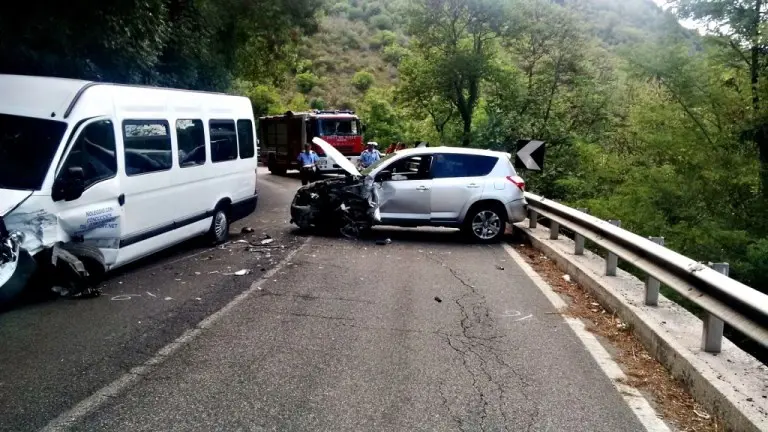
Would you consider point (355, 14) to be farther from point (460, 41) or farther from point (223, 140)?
point (223, 140)

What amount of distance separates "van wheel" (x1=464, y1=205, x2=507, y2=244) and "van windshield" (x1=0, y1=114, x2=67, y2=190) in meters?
7.05

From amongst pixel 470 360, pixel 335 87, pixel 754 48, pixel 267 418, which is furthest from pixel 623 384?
pixel 335 87

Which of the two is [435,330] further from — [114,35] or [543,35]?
[543,35]

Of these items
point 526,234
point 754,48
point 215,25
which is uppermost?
point 215,25

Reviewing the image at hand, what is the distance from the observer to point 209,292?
7.37 m

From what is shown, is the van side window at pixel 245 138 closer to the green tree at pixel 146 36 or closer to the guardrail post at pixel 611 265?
the green tree at pixel 146 36

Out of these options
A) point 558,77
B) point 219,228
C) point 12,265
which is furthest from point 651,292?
point 558,77

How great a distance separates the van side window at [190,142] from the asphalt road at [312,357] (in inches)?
70.5

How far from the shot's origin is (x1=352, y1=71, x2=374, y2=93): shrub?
7550cm

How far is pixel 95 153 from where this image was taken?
7453 mm

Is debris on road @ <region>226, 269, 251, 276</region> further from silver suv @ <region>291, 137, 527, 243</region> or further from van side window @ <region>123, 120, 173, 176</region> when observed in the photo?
silver suv @ <region>291, 137, 527, 243</region>

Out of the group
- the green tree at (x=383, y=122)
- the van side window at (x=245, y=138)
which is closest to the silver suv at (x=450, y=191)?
the van side window at (x=245, y=138)

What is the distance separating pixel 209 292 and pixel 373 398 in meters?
3.56

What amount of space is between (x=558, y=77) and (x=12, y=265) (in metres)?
25.3
